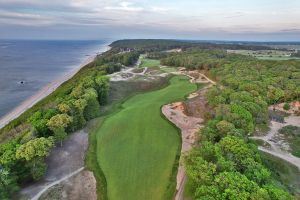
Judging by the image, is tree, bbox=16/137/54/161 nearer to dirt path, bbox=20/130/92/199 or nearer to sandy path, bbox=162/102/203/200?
dirt path, bbox=20/130/92/199

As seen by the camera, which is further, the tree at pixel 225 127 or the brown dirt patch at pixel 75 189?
the tree at pixel 225 127

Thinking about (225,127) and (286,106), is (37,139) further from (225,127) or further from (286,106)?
(286,106)

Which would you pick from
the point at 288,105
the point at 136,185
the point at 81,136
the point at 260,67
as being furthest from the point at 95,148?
the point at 260,67

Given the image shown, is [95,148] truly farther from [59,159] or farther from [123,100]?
[123,100]

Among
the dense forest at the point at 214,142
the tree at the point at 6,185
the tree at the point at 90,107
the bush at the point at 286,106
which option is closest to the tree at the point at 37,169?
the dense forest at the point at 214,142

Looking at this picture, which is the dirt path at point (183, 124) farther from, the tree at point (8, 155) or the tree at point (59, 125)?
the tree at point (8, 155)

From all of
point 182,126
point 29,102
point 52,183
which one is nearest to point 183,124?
point 182,126
